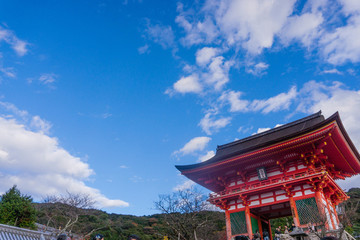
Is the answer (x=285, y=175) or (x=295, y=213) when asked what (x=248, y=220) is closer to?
(x=295, y=213)

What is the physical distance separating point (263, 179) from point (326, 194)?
382 centimetres

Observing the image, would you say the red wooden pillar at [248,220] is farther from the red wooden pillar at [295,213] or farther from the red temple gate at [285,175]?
the red wooden pillar at [295,213]

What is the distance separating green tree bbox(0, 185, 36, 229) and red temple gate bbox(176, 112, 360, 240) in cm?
1311

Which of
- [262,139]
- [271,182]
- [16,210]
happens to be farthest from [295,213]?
[16,210]

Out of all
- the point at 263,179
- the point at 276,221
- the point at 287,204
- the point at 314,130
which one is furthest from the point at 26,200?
the point at 276,221

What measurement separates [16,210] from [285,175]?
2013 cm

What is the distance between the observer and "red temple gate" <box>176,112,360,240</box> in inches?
564

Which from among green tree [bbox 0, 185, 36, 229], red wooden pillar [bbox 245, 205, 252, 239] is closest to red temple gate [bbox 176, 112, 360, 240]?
red wooden pillar [bbox 245, 205, 252, 239]

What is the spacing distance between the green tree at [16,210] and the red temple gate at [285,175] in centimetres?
1311

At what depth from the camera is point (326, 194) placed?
16.1m

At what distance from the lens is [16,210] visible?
20844mm

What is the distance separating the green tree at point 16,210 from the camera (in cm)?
2048

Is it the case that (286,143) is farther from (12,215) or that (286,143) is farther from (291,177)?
(12,215)

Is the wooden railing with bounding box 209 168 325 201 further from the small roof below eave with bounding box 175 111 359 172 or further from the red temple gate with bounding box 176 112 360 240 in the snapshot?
the small roof below eave with bounding box 175 111 359 172
